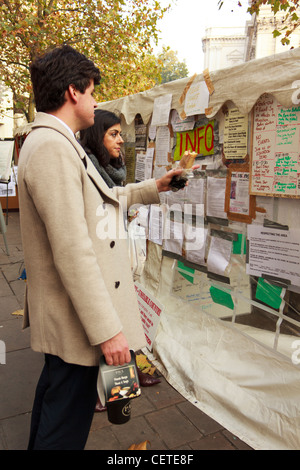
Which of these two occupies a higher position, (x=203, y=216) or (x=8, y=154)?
(x=8, y=154)

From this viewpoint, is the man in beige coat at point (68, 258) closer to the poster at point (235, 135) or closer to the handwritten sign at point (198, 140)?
the poster at point (235, 135)

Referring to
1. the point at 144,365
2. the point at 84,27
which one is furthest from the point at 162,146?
the point at 84,27

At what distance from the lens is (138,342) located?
66.1 inches

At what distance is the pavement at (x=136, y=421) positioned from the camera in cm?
227

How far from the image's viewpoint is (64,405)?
1528 millimetres

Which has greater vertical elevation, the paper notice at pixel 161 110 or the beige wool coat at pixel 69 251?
the paper notice at pixel 161 110

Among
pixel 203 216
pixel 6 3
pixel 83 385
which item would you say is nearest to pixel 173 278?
pixel 203 216

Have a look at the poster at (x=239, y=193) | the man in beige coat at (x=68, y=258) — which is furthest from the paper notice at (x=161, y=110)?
the man in beige coat at (x=68, y=258)

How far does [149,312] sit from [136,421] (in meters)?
0.97

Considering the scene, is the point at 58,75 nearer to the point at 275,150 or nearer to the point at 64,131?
the point at 64,131

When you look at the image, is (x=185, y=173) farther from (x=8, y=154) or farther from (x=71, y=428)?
(x=8, y=154)

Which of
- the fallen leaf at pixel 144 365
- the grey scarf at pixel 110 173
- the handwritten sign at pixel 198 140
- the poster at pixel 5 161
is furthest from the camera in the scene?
the poster at pixel 5 161

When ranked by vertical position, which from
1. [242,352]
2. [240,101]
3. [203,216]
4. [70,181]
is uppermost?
[240,101]

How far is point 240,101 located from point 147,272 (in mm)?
1794
